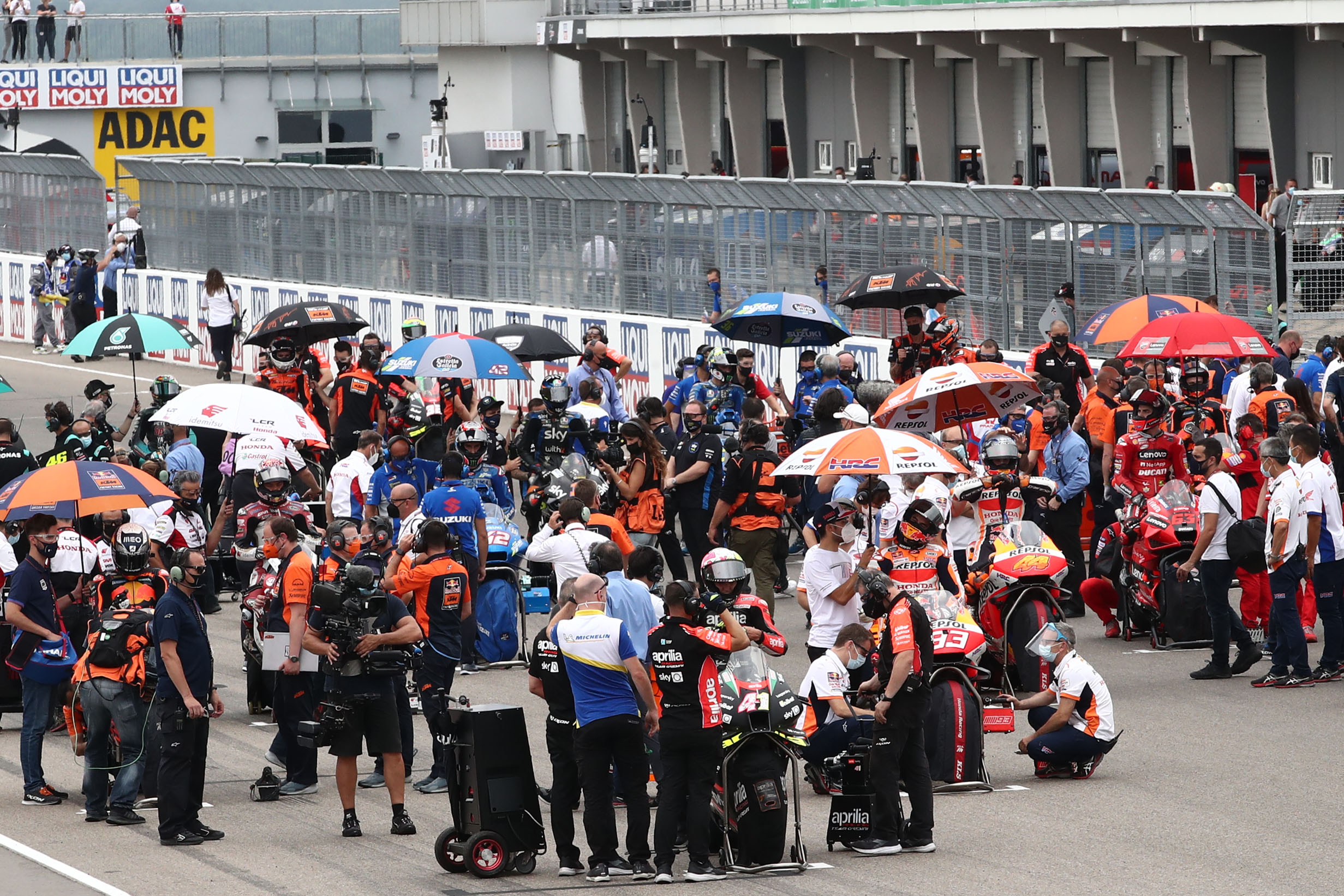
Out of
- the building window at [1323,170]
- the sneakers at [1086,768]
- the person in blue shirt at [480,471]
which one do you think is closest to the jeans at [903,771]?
the sneakers at [1086,768]

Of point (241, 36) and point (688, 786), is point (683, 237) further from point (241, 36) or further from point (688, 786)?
point (241, 36)

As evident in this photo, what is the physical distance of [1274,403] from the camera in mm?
15961

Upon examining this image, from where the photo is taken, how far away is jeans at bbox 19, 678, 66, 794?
11.6 meters

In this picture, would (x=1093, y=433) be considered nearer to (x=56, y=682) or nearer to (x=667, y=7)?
(x=56, y=682)

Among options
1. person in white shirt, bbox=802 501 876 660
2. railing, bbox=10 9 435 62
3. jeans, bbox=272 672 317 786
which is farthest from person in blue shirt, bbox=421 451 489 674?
railing, bbox=10 9 435 62

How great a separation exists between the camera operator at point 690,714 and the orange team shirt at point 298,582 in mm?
2499

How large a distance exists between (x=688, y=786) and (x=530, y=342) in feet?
38.0

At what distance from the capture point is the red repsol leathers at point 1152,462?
1526 centimetres

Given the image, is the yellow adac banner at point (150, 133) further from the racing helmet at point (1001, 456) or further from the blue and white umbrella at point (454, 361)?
the racing helmet at point (1001, 456)

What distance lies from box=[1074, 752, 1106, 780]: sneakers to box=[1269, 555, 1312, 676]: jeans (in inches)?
102

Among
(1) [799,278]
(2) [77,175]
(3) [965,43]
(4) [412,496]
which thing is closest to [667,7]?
(3) [965,43]

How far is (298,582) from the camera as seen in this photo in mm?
11281

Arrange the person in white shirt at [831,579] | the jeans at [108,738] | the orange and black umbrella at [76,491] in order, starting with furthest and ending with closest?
the orange and black umbrella at [76,491]
the person in white shirt at [831,579]
the jeans at [108,738]

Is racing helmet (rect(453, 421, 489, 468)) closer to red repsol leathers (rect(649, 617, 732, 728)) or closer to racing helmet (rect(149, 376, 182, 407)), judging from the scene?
racing helmet (rect(149, 376, 182, 407))
